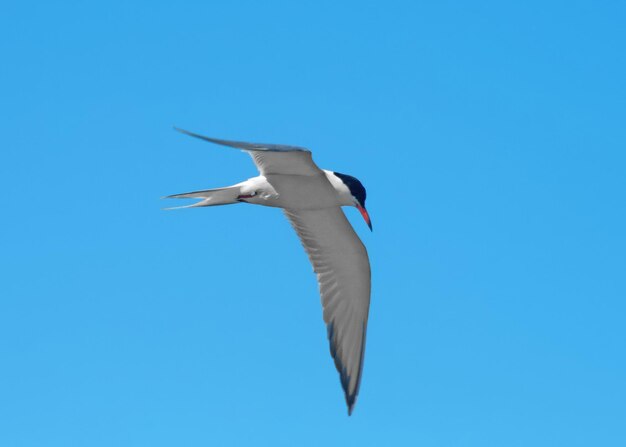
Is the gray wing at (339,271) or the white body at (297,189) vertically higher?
the white body at (297,189)

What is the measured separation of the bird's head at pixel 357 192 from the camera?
1241 cm

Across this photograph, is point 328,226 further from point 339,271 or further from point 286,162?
point 286,162

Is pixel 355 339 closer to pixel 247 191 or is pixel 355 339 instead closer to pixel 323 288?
pixel 323 288

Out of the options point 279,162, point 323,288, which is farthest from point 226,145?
point 323,288

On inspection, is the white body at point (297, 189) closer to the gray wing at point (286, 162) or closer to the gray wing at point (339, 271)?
the gray wing at point (286, 162)

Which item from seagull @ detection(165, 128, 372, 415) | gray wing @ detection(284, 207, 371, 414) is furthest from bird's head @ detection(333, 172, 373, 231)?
gray wing @ detection(284, 207, 371, 414)

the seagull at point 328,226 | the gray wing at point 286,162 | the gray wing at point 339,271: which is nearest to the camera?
the gray wing at point 286,162

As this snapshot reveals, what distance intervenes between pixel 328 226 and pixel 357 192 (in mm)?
1173

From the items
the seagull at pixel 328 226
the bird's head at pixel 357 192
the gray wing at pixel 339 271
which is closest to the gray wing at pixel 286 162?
the seagull at pixel 328 226

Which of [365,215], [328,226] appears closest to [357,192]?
[365,215]

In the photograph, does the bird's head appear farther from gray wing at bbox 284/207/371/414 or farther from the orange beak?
gray wing at bbox 284/207/371/414

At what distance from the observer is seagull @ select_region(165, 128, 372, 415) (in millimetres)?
12352

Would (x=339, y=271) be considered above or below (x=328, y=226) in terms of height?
below

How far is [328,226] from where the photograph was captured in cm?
1345
